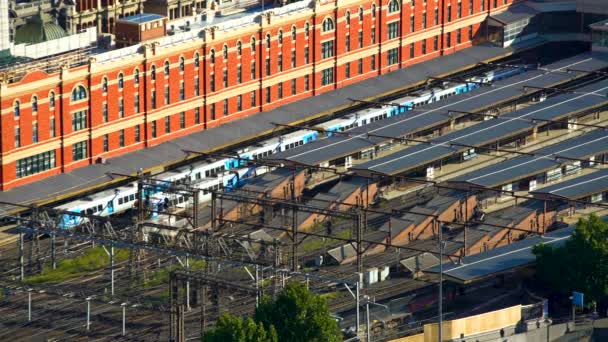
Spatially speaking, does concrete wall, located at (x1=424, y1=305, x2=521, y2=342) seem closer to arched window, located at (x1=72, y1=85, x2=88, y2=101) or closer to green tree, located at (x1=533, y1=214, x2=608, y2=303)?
green tree, located at (x1=533, y1=214, x2=608, y2=303)

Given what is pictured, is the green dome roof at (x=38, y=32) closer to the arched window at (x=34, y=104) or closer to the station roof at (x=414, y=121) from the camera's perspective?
the arched window at (x=34, y=104)

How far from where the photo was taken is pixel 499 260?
14662 centimetres

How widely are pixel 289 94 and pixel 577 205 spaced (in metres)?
38.7

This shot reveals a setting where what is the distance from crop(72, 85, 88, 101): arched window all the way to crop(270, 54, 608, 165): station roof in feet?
50.1

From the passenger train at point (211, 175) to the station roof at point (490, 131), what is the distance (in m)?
9.45

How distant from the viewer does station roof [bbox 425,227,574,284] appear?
143500 mm

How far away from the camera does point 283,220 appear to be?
16000cm

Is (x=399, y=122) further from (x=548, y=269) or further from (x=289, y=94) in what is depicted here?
(x=548, y=269)

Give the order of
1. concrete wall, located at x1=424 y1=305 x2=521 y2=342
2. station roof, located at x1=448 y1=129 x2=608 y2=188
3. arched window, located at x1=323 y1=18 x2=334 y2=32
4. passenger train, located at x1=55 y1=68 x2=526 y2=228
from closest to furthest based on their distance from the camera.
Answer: concrete wall, located at x1=424 y1=305 x2=521 y2=342, passenger train, located at x1=55 y1=68 x2=526 y2=228, station roof, located at x1=448 y1=129 x2=608 y2=188, arched window, located at x1=323 y1=18 x2=334 y2=32

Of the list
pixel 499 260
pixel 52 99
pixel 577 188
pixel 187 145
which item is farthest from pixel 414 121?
pixel 499 260

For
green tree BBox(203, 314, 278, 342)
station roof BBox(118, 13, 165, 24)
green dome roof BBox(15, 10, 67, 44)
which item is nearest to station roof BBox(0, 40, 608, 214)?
station roof BBox(118, 13, 165, 24)

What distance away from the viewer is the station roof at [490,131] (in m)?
171

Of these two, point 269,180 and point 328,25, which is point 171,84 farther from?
point 328,25

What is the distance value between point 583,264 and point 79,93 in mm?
47567
